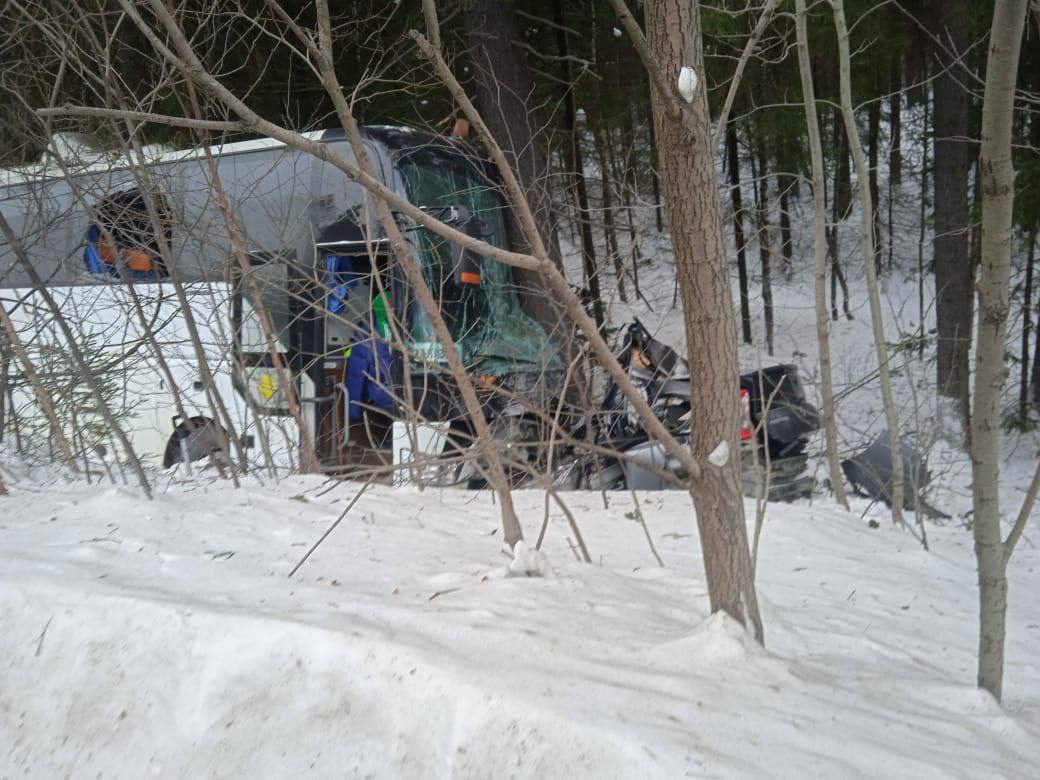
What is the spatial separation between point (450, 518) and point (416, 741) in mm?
2986

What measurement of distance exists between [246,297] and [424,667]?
4569 millimetres

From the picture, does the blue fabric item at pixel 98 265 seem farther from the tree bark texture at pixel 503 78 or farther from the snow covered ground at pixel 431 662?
the tree bark texture at pixel 503 78

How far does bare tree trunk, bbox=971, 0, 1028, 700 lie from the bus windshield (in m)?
3.76

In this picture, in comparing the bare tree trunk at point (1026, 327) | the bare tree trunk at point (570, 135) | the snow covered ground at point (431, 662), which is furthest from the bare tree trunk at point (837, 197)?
the snow covered ground at point (431, 662)

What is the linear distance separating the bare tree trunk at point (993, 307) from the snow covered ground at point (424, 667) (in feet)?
1.02

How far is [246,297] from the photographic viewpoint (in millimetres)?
6469

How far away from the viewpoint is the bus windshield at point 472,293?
7.03m

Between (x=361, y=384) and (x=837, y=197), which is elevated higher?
(x=837, y=197)

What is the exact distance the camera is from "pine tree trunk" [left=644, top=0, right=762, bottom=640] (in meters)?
3.06

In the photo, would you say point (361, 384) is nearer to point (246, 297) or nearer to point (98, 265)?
point (246, 297)

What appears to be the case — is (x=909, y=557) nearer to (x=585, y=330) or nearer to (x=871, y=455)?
(x=871, y=455)

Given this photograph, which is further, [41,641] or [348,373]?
[348,373]

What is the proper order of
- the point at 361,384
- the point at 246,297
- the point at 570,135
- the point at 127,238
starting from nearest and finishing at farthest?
the point at 127,238 → the point at 246,297 → the point at 361,384 → the point at 570,135

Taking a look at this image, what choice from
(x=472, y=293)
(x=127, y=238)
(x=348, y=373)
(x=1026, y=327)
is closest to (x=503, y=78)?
(x=472, y=293)
